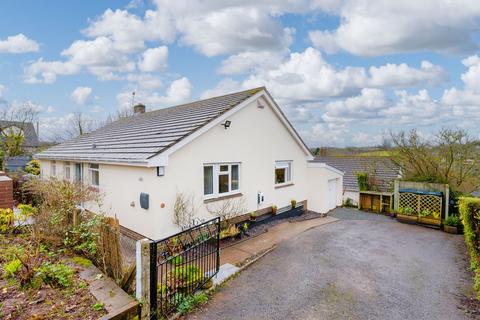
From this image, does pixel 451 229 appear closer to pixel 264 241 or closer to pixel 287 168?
pixel 287 168

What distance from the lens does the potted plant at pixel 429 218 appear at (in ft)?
43.5

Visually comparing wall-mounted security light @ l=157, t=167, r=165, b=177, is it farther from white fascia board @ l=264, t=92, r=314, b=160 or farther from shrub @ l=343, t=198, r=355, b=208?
shrub @ l=343, t=198, r=355, b=208

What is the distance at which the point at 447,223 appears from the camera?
41.6ft

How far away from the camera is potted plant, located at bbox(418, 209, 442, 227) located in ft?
43.5

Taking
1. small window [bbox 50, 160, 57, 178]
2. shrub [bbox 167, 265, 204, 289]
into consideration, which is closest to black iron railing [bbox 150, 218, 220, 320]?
shrub [bbox 167, 265, 204, 289]

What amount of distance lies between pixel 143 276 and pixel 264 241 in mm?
6180

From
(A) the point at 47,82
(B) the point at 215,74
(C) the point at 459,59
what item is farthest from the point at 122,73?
(C) the point at 459,59

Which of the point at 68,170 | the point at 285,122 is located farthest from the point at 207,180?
the point at 68,170

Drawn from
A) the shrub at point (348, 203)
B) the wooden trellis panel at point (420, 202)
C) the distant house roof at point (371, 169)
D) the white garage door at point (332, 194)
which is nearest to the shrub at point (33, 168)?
the white garage door at point (332, 194)

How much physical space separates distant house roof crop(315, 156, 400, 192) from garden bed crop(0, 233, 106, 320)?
62.5ft

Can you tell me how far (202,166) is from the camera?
9234 millimetres

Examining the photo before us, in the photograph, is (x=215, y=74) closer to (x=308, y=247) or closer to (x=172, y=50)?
(x=172, y=50)

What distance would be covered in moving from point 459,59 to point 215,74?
1336 cm

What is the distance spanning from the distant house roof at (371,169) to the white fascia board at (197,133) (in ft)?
41.1
